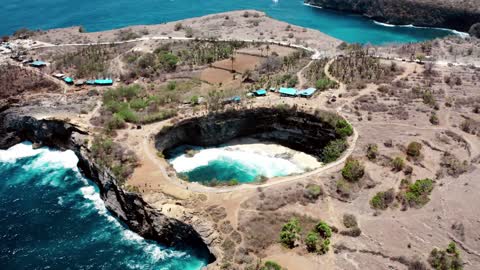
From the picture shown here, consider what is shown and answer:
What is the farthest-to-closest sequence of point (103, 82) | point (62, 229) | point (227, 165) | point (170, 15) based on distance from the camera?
1. point (170, 15)
2. point (103, 82)
3. point (227, 165)
4. point (62, 229)

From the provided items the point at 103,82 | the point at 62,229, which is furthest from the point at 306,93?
the point at 62,229


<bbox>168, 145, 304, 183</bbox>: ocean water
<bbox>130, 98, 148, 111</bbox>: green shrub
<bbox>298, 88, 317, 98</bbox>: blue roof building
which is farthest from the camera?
<bbox>298, 88, 317, 98</bbox>: blue roof building

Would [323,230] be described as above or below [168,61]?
below

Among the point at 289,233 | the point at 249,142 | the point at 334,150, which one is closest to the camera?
the point at 289,233

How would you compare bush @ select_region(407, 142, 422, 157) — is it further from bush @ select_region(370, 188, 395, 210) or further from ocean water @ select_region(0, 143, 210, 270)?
ocean water @ select_region(0, 143, 210, 270)

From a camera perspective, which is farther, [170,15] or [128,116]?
[170,15]

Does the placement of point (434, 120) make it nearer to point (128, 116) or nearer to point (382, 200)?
point (382, 200)

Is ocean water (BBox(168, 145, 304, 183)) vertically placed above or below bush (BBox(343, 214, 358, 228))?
below

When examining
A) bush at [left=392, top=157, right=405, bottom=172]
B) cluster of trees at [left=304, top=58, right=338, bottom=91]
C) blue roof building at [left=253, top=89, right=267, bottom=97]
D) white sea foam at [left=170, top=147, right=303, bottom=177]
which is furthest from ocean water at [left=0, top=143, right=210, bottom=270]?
cluster of trees at [left=304, top=58, right=338, bottom=91]

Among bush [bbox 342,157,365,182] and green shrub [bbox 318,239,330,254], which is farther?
bush [bbox 342,157,365,182]
